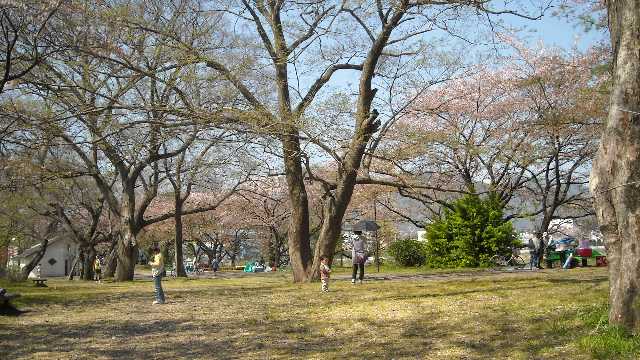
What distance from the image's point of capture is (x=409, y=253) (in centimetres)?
2578

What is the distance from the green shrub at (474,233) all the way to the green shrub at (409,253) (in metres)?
3.29

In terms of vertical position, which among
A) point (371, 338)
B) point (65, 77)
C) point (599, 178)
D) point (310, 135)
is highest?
point (65, 77)

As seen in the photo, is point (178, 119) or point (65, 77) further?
point (65, 77)

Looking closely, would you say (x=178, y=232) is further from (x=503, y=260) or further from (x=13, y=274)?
(x=503, y=260)

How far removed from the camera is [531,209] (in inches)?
1270

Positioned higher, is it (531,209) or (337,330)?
(531,209)

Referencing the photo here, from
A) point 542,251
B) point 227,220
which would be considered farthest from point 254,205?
point 542,251

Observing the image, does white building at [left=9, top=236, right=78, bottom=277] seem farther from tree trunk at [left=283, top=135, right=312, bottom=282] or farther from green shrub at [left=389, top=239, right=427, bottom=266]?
tree trunk at [left=283, top=135, right=312, bottom=282]

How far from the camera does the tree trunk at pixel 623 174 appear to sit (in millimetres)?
5762

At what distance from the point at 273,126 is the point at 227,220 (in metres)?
34.6

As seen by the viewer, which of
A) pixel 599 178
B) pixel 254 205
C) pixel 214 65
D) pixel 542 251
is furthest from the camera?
pixel 254 205

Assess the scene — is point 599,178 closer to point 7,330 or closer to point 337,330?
point 337,330

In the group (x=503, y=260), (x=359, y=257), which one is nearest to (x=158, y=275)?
(x=359, y=257)

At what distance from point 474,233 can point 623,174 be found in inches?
621
